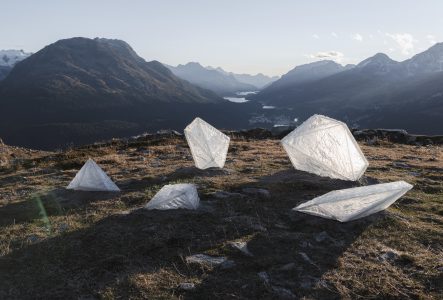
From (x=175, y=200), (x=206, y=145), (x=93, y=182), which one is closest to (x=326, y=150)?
(x=206, y=145)

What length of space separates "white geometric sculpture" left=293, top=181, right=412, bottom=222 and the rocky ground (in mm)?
212

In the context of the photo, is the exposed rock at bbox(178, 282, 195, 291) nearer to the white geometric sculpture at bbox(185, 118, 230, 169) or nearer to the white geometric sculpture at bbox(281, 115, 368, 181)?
the white geometric sculpture at bbox(281, 115, 368, 181)

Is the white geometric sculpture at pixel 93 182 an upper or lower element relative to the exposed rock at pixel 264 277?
upper

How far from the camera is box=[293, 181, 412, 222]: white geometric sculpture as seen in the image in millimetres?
10906

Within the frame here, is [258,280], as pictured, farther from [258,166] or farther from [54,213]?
[258,166]

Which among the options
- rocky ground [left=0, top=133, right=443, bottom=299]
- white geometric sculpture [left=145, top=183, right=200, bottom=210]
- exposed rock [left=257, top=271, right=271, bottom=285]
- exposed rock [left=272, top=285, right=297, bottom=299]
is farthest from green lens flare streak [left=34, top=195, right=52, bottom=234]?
exposed rock [left=272, top=285, right=297, bottom=299]

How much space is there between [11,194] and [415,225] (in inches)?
499

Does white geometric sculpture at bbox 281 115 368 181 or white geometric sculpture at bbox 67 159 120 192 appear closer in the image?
white geometric sculpture at bbox 67 159 120 192

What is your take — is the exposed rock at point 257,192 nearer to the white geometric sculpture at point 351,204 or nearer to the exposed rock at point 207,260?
the white geometric sculpture at point 351,204

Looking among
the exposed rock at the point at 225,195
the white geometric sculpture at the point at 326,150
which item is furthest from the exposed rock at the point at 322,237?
the white geometric sculpture at the point at 326,150

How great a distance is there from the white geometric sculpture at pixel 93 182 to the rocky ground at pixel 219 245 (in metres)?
0.32

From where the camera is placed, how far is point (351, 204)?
1101 centimetres

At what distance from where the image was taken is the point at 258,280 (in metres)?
8.24

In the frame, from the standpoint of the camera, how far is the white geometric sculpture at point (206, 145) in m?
18.0
